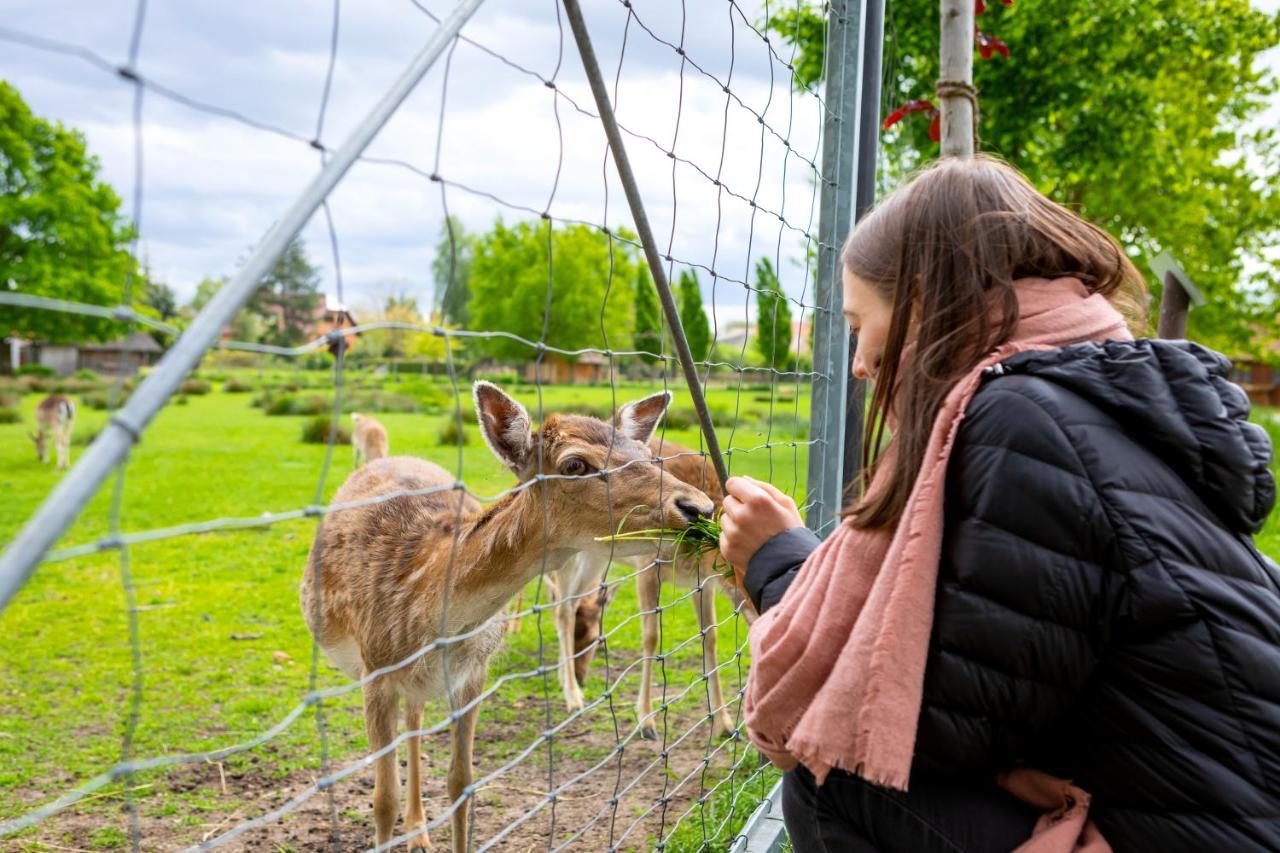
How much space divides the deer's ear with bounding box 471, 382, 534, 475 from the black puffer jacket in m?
1.60

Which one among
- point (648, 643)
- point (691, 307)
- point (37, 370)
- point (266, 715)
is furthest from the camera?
point (691, 307)

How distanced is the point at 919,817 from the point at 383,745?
2.11 metres

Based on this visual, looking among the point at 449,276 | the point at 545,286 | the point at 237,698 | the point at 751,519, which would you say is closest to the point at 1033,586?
the point at 751,519

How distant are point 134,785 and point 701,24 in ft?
12.0

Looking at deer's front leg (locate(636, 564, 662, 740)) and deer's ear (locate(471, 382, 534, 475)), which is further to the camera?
deer's front leg (locate(636, 564, 662, 740))

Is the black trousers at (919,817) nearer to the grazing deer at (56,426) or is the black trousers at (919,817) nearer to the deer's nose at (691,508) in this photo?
the deer's nose at (691,508)

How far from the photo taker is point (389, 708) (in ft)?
11.1

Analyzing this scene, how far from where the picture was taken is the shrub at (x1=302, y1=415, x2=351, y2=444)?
1580 cm

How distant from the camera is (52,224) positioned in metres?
2.82

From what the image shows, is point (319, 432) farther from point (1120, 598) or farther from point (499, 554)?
point (1120, 598)

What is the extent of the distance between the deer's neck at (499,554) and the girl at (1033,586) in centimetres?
149

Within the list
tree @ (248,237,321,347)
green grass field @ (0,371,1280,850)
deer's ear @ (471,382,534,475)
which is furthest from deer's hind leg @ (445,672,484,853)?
tree @ (248,237,321,347)

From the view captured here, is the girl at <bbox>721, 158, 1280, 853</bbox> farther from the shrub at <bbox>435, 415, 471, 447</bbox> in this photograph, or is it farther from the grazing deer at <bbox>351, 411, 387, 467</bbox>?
the shrub at <bbox>435, 415, 471, 447</bbox>

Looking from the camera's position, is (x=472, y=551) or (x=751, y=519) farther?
(x=472, y=551)
